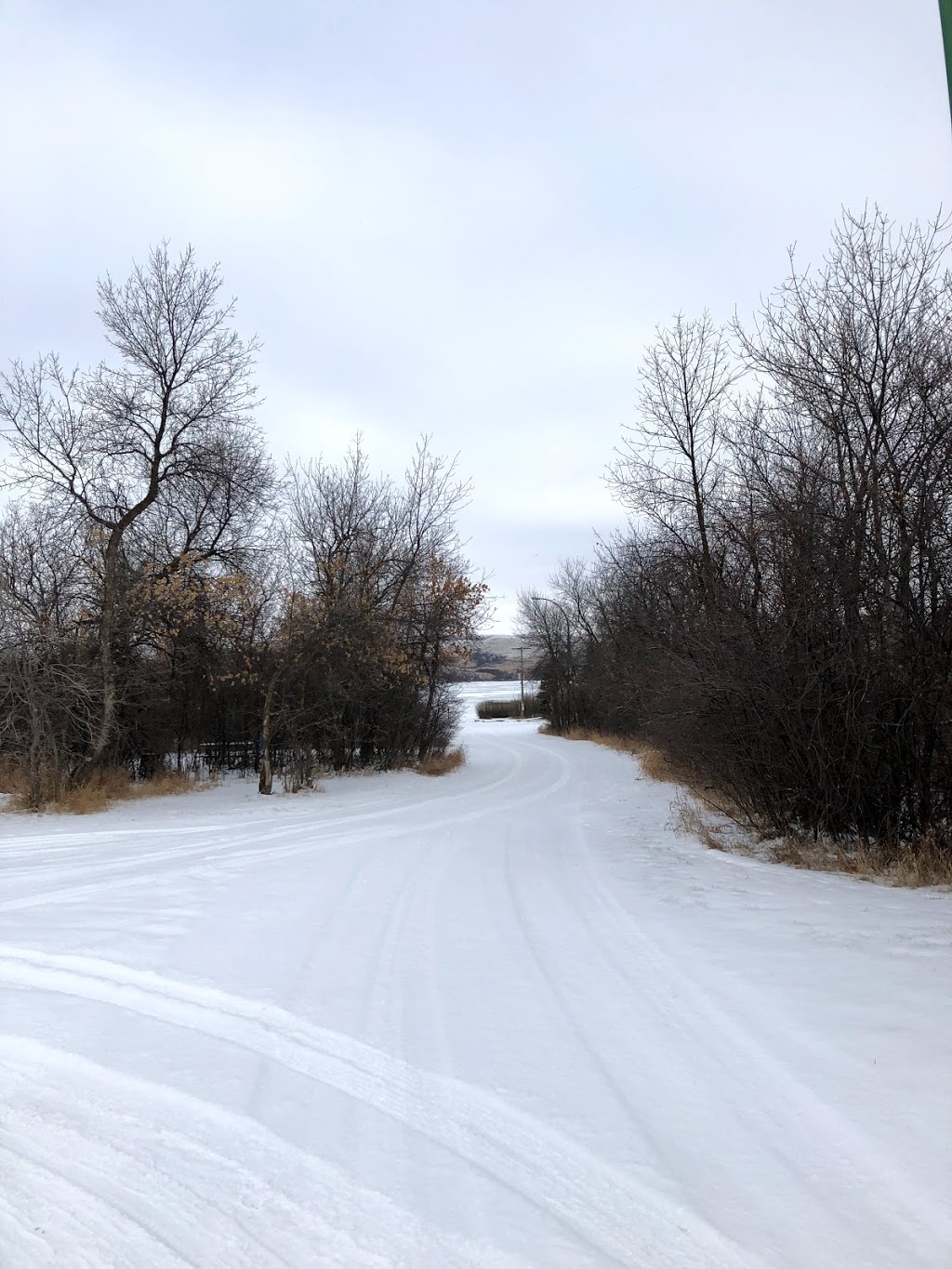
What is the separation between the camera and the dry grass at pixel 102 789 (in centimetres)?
1327

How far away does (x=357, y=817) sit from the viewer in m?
12.3

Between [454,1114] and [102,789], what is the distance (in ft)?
45.0

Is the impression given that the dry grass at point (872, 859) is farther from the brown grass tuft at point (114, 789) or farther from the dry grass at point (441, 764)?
the dry grass at point (441, 764)

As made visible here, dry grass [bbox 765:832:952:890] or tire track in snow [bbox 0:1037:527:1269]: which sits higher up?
tire track in snow [bbox 0:1037:527:1269]

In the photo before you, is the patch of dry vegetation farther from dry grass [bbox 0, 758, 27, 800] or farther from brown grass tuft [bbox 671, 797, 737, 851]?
dry grass [bbox 0, 758, 27, 800]

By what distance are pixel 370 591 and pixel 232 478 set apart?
15.9ft

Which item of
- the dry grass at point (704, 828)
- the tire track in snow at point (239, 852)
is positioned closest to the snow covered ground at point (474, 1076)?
the tire track in snow at point (239, 852)

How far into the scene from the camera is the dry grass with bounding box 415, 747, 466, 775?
2225 cm

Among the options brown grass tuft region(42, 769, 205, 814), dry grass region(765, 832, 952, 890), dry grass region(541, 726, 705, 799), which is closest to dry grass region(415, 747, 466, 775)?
dry grass region(541, 726, 705, 799)

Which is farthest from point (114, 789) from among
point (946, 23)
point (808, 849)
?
point (946, 23)

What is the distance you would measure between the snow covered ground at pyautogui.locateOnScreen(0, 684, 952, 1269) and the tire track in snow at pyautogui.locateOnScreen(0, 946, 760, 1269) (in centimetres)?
1

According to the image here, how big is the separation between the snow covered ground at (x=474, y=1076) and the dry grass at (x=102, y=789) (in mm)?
6787

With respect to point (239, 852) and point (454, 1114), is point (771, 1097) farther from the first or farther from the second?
point (239, 852)

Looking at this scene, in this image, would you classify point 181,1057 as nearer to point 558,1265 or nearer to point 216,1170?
point 216,1170
